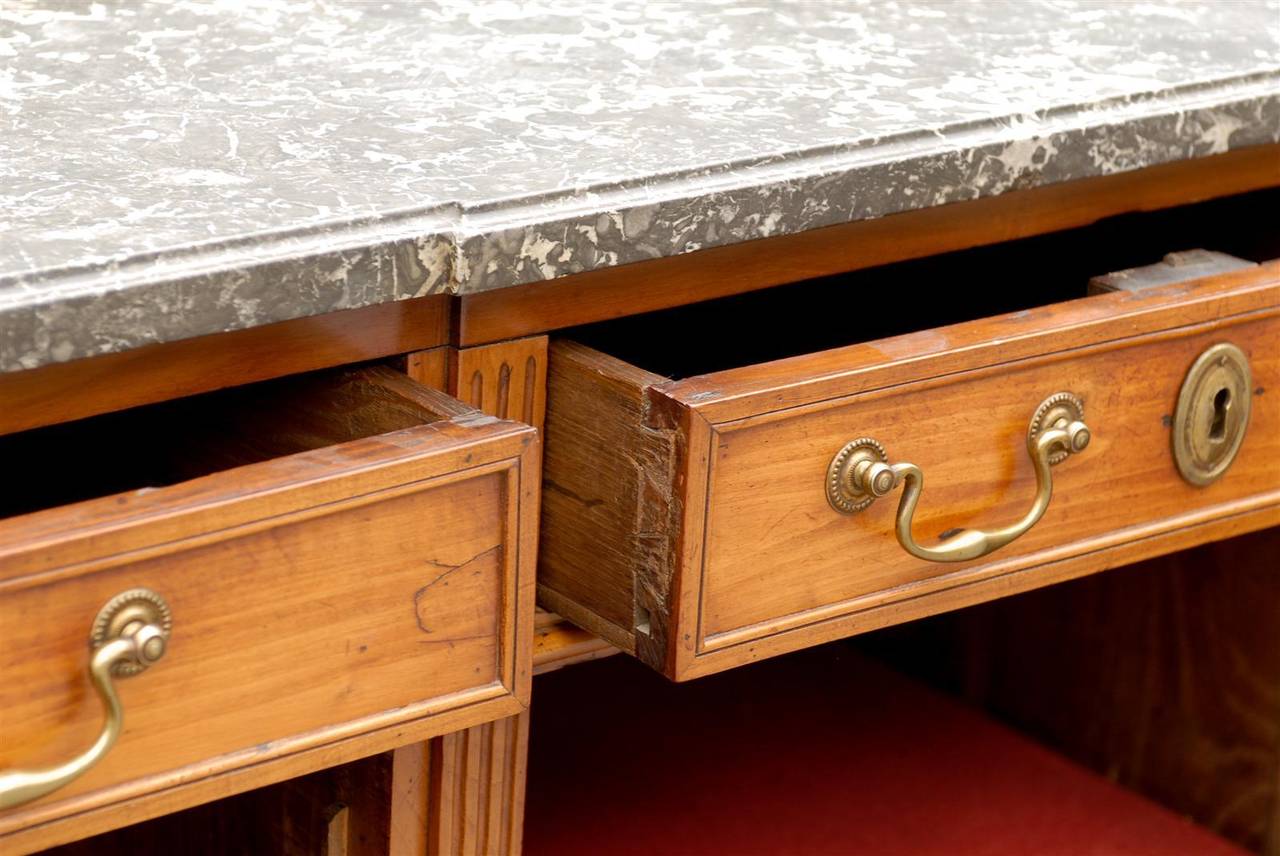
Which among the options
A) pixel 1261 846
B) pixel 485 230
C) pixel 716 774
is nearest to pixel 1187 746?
pixel 1261 846

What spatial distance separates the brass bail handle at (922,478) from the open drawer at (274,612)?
0.14 metres

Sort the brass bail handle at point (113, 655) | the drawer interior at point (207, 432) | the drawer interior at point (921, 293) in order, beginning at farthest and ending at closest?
the drawer interior at point (921, 293), the drawer interior at point (207, 432), the brass bail handle at point (113, 655)

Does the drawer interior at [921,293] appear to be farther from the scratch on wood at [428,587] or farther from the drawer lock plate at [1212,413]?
the scratch on wood at [428,587]

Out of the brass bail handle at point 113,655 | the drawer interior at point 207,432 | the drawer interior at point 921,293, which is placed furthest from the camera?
the drawer interior at point 921,293

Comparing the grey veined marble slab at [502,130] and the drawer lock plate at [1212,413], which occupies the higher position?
the grey veined marble slab at [502,130]

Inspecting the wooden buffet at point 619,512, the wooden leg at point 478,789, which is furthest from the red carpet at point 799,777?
the wooden leg at point 478,789

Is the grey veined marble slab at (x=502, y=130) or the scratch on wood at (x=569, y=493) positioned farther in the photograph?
the scratch on wood at (x=569, y=493)

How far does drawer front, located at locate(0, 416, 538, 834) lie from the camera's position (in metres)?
0.55

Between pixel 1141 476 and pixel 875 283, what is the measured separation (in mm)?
→ 245

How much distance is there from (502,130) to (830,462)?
0.19m

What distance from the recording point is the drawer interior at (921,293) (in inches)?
38.3

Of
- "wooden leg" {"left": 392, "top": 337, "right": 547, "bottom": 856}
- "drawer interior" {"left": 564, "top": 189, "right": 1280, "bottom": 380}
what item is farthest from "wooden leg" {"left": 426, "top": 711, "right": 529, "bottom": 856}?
"drawer interior" {"left": 564, "top": 189, "right": 1280, "bottom": 380}

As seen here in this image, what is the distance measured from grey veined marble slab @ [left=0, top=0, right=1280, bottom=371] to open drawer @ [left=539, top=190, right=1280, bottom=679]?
67 mm

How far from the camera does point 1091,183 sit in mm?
850
